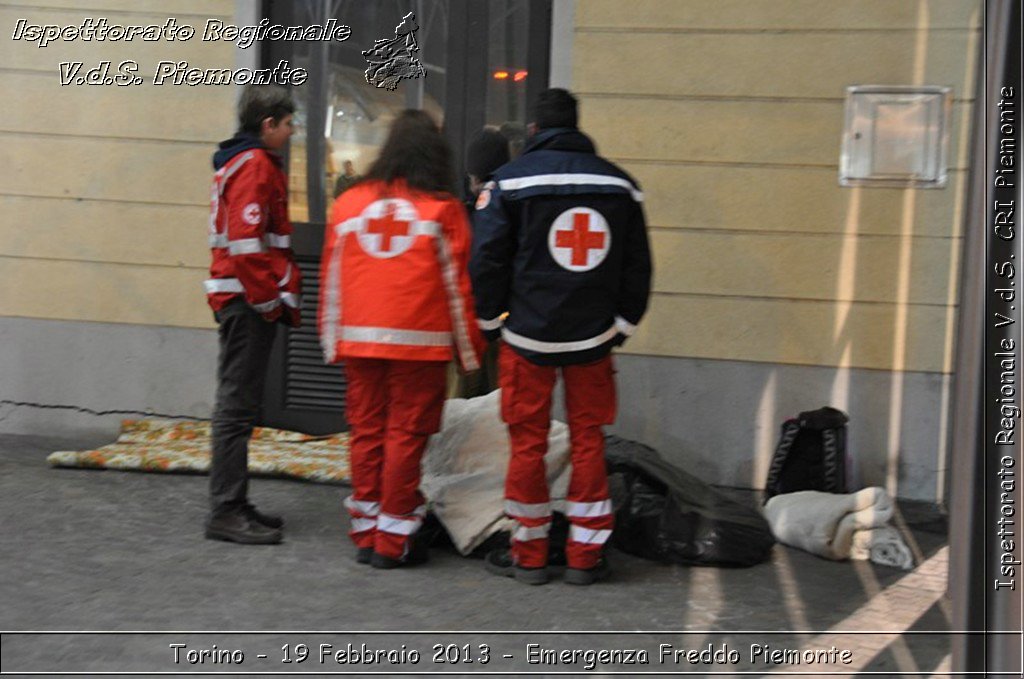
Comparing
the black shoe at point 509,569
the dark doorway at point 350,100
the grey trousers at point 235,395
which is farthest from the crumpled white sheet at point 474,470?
the dark doorway at point 350,100

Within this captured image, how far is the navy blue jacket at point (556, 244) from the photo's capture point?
482 cm

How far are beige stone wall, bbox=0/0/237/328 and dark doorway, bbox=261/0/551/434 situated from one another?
0.45 meters

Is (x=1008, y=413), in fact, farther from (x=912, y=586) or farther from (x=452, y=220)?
(x=452, y=220)

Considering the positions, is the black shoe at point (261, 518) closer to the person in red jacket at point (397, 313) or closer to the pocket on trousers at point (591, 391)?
the person in red jacket at point (397, 313)

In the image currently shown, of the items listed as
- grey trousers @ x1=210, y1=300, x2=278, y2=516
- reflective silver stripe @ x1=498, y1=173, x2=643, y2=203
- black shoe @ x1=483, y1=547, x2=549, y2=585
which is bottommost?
black shoe @ x1=483, y1=547, x2=549, y2=585

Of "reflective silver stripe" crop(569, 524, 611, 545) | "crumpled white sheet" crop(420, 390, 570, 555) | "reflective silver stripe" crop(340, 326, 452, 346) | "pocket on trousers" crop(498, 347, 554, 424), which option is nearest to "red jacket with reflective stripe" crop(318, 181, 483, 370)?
"reflective silver stripe" crop(340, 326, 452, 346)

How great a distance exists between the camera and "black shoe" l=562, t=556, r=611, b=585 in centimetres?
498

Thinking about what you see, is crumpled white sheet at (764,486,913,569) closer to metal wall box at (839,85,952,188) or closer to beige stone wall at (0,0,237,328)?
metal wall box at (839,85,952,188)

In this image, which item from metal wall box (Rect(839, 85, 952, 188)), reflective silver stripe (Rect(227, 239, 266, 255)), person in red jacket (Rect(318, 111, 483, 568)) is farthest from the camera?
metal wall box (Rect(839, 85, 952, 188))

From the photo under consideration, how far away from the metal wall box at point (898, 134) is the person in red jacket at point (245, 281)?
288 cm

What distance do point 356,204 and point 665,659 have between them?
6.83 ft

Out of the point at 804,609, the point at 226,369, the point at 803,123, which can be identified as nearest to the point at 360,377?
the point at 226,369

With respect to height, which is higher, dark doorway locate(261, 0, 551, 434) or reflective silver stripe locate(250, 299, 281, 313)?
dark doorway locate(261, 0, 551, 434)

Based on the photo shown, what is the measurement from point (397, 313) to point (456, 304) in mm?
Answer: 235
